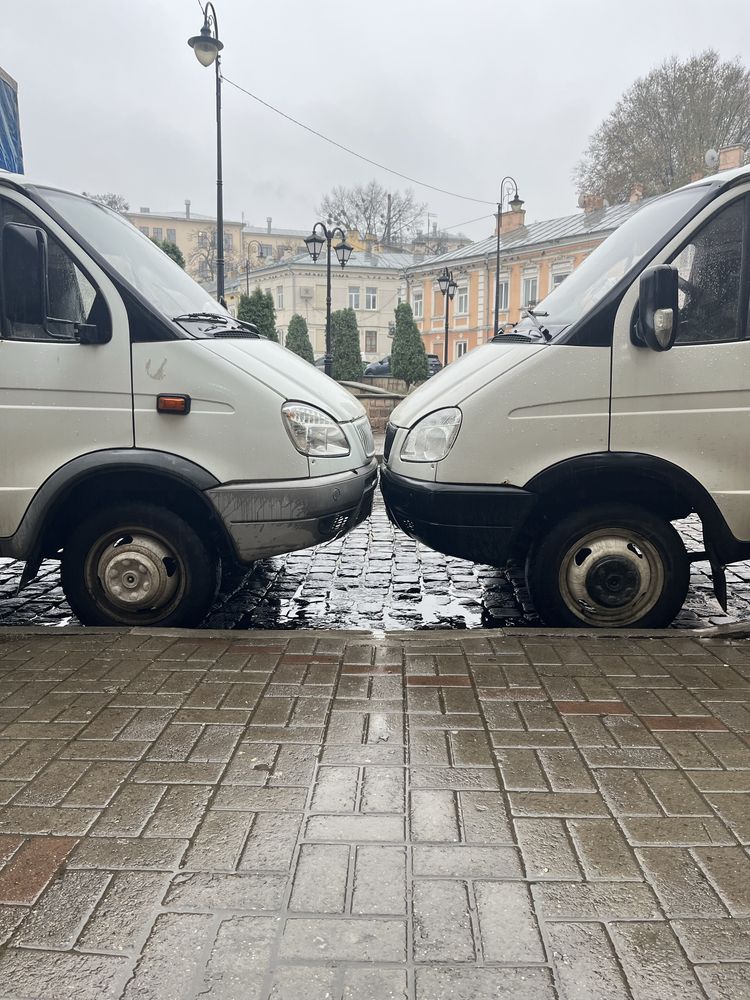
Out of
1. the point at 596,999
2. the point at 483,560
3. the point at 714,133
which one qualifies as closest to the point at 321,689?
the point at 483,560

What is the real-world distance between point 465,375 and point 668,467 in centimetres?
127

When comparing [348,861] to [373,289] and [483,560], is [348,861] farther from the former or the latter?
[373,289]

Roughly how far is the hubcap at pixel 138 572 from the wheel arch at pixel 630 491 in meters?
2.07

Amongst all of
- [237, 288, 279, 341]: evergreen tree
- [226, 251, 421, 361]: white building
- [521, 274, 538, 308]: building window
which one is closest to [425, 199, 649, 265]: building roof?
[521, 274, 538, 308]: building window

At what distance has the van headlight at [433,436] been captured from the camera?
14.7 feet

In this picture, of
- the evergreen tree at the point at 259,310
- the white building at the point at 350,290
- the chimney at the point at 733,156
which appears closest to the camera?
the chimney at the point at 733,156

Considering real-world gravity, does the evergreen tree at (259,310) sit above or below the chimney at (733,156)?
below

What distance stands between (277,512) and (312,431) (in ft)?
1.66

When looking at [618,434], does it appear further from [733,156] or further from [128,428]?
[733,156]

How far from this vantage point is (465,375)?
15.5 ft

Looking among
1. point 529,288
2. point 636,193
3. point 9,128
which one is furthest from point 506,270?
point 9,128

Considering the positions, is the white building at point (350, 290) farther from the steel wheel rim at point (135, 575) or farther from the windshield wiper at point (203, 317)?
the steel wheel rim at point (135, 575)

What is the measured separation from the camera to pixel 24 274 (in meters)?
4.17

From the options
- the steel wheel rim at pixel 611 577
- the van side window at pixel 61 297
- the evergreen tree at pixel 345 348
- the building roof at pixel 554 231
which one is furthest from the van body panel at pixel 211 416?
the building roof at pixel 554 231
